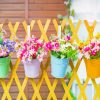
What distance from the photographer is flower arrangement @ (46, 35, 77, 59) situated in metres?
2.15

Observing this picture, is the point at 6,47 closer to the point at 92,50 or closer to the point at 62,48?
the point at 62,48

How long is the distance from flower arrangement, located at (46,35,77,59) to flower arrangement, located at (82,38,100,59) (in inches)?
3.4

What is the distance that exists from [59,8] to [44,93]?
112 cm

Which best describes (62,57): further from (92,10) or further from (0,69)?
(92,10)

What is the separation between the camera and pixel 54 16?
3.57 metres

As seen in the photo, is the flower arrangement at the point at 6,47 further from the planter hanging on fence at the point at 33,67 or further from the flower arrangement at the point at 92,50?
the flower arrangement at the point at 92,50

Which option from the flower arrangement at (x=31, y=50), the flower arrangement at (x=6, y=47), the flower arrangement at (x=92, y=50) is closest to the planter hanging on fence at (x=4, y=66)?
the flower arrangement at (x=6, y=47)

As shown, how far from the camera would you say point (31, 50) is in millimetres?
2129

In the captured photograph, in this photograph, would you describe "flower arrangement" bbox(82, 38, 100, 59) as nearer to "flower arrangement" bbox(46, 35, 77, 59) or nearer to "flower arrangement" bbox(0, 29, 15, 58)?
"flower arrangement" bbox(46, 35, 77, 59)

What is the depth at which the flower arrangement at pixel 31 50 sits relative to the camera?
2.13m

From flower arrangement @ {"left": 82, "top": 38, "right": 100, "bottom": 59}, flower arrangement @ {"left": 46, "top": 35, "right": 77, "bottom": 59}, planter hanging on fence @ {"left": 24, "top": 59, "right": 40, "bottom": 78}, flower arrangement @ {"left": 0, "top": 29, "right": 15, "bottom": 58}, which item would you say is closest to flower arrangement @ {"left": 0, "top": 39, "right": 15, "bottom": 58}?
flower arrangement @ {"left": 0, "top": 29, "right": 15, "bottom": 58}

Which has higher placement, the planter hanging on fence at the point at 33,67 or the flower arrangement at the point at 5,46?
the flower arrangement at the point at 5,46

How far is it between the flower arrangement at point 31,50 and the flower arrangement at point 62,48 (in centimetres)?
6

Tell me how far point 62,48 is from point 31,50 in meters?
0.24
